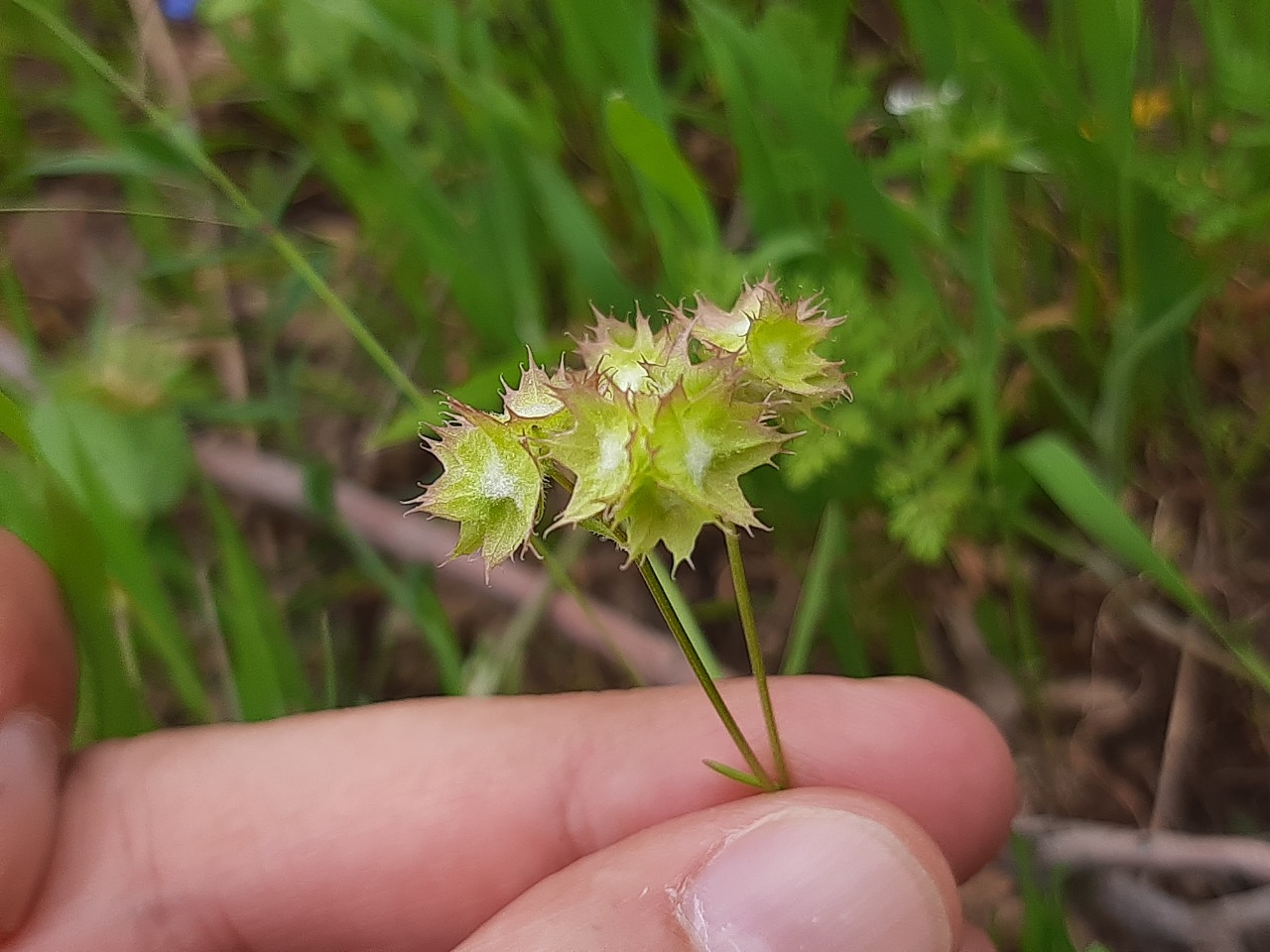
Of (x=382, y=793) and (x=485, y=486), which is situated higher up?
(x=485, y=486)

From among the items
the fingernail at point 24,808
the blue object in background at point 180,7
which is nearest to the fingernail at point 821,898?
the fingernail at point 24,808

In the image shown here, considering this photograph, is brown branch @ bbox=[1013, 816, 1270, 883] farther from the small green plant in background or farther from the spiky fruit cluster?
the spiky fruit cluster

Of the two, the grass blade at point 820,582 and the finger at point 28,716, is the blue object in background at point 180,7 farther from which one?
the grass blade at point 820,582

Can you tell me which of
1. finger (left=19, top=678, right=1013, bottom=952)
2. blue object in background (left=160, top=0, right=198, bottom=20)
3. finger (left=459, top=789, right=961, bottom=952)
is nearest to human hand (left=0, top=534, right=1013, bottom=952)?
finger (left=19, top=678, right=1013, bottom=952)

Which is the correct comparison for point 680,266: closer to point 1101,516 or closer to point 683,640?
point 1101,516

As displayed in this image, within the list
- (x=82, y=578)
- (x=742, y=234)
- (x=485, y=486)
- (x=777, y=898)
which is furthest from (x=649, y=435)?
(x=742, y=234)

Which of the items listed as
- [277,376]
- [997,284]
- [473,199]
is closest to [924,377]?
[997,284]
